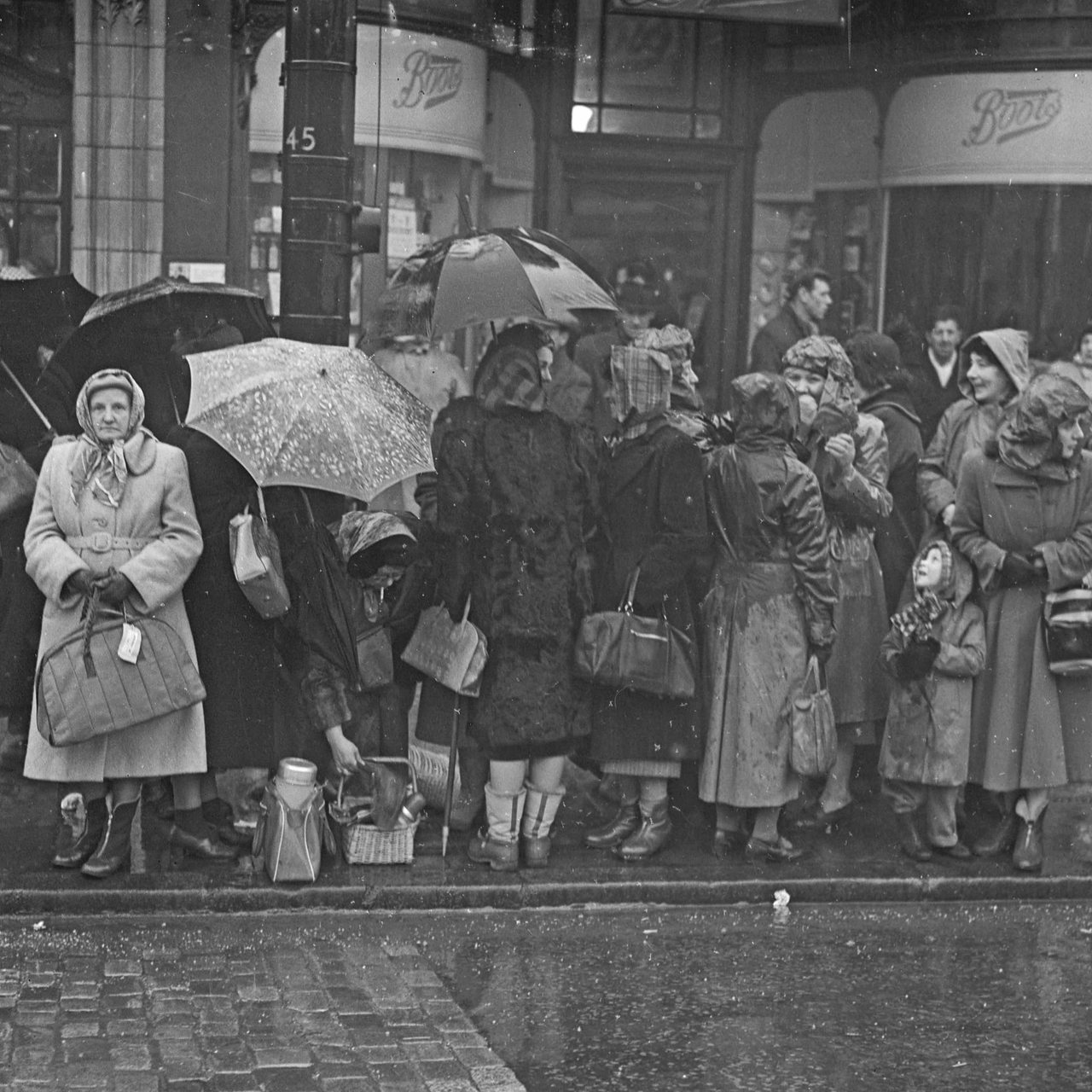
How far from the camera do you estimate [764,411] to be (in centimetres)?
774

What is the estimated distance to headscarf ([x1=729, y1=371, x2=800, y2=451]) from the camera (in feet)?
25.4

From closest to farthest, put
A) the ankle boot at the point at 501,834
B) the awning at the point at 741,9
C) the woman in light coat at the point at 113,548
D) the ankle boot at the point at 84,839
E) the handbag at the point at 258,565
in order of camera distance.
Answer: the woman in light coat at the point at 113,548 → the handbag at the point at 258,565 → the ankle boot at the point at 84,839 → the ankle boot at the point at 501,834 → the awning at the point at 741,9

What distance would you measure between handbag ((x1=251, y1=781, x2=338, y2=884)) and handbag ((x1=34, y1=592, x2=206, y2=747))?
520mm

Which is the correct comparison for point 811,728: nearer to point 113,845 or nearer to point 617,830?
point 617,830

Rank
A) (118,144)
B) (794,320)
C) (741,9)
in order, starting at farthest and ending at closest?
(741,9) → (794,320) → (118,144)

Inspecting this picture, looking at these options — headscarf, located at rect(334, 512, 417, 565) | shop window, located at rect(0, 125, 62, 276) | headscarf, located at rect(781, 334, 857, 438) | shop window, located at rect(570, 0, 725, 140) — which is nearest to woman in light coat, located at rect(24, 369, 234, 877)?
headscarf, located at rect(334, 512, 417, 565)

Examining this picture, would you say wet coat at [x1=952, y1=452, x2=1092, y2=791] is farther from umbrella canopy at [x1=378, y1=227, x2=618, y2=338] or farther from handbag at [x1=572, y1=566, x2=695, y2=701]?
umbrella canopy at [x1=378, y1=227, x2=618, y2=338]

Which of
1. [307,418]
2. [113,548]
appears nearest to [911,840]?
[307,418]

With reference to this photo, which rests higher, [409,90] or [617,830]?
[409,90]

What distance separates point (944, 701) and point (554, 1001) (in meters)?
2.33

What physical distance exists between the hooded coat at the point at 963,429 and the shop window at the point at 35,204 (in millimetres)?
6576

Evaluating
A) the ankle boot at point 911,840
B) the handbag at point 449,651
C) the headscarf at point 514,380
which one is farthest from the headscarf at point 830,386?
the handbag at point 449,651

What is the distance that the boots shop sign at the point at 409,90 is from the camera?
1257cm

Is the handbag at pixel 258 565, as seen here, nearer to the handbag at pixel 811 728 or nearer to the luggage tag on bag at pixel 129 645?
the luggage tag on bag at pixel 129 645
